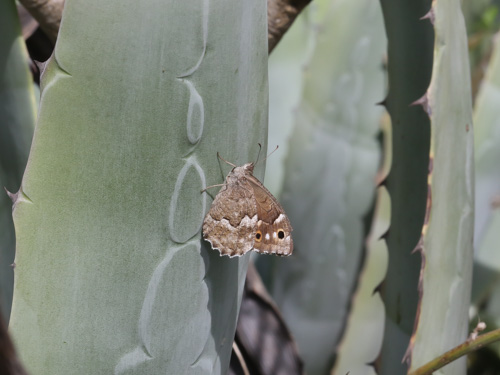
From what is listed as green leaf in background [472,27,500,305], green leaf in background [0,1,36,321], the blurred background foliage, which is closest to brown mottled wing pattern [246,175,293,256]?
green leaf in background [0,1,36,321]

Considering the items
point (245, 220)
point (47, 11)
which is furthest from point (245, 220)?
point (47, 11)

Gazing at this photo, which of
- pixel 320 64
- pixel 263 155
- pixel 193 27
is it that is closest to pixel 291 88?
pixel 320 64

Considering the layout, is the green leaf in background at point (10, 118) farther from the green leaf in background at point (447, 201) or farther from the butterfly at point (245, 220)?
the green leaf in background at point (447, 201)

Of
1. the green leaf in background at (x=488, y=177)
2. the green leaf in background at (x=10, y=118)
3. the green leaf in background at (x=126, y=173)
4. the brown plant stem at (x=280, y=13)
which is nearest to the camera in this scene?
the green leaf in background at (x=126, y=173)

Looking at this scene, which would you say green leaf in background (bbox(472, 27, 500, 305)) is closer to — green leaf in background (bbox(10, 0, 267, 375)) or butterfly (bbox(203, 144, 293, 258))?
butterfly (bbox(203, 144, 293, 258))

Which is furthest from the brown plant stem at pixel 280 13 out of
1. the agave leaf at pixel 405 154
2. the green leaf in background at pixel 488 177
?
the green leaf in background at pixel 488 177

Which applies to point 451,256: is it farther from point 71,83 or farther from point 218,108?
point 71,83
